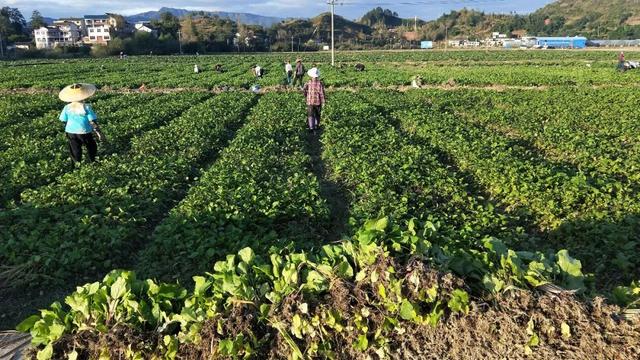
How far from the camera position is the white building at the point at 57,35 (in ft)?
412

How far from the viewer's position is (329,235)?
24.1 ft

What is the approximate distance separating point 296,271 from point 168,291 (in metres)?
0.96

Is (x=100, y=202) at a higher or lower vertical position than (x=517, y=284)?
lower

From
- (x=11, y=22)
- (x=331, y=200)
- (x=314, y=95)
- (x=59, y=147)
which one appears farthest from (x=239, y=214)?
(x=11, y=22)

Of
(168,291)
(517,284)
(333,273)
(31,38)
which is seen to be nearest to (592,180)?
(517,284)

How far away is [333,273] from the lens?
3.40 metres

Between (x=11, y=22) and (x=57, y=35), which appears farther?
(x=57, y=35)

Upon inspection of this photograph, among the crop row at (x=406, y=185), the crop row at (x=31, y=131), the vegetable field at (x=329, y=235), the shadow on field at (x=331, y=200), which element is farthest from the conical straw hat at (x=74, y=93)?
the crop row at (x=406, y=185)

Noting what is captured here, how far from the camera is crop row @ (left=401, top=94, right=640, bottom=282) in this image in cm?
660

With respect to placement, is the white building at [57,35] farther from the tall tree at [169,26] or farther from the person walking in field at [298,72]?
the person walking in field at [298,72]

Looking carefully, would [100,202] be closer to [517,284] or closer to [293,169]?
[293,169]

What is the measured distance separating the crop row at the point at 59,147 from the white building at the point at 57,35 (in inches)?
4724

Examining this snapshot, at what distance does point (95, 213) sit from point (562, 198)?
8.04 meters

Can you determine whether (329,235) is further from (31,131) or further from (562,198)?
(31,131)
